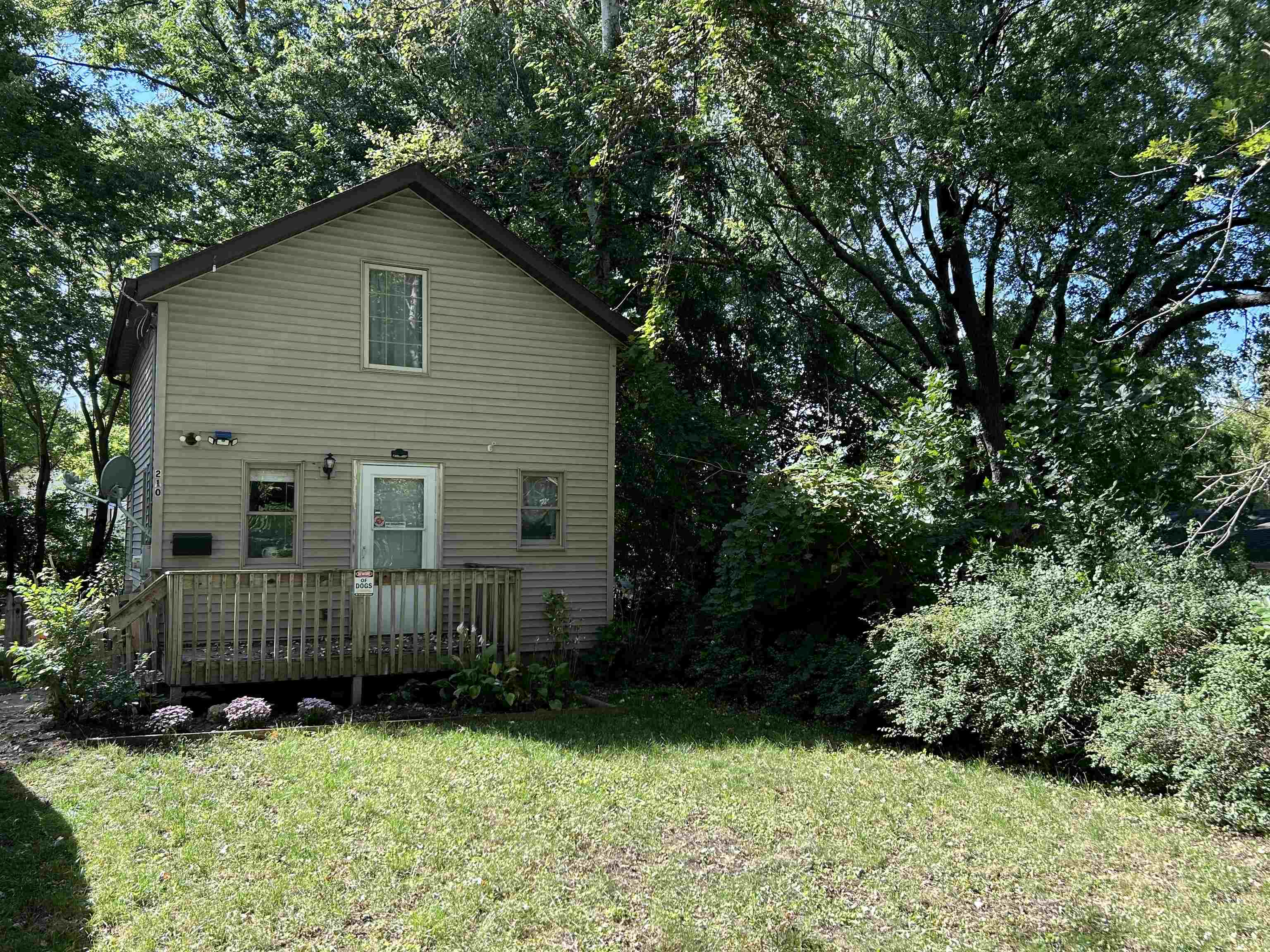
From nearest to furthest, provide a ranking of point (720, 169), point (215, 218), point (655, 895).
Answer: point (655, 895)
point (720, 169)
point (215, 218)

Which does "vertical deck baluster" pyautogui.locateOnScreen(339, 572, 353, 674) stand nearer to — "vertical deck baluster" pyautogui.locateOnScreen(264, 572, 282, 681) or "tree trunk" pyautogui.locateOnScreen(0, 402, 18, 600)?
"vertical deck baluster" pyautogui.locateOnScreen(264, 572, 282, 681)

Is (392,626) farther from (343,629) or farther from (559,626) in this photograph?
(559,626)

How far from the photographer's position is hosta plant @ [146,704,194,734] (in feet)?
25.1

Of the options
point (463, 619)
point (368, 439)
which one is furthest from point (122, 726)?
point (368, 439)

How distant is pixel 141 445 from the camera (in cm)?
1166

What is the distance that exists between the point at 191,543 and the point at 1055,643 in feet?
28.7

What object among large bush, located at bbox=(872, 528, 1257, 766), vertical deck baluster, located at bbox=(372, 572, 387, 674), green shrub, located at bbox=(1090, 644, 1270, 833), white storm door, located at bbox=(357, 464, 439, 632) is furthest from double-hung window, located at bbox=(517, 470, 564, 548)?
green shrub, located at bbox=(1090, 644, 1270, 833)

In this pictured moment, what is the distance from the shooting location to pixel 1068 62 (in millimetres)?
13352

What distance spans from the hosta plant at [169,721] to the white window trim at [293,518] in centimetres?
228

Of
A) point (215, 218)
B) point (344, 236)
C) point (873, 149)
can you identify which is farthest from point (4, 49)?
point (873, 149)

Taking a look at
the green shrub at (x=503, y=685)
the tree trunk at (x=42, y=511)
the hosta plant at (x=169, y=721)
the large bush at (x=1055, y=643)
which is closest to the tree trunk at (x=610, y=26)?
the green shrub at (x=503, y=685)

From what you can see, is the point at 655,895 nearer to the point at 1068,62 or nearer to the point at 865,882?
the point at 865,882

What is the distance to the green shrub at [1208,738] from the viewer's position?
17.5ft

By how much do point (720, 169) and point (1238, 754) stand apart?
1315 cm
